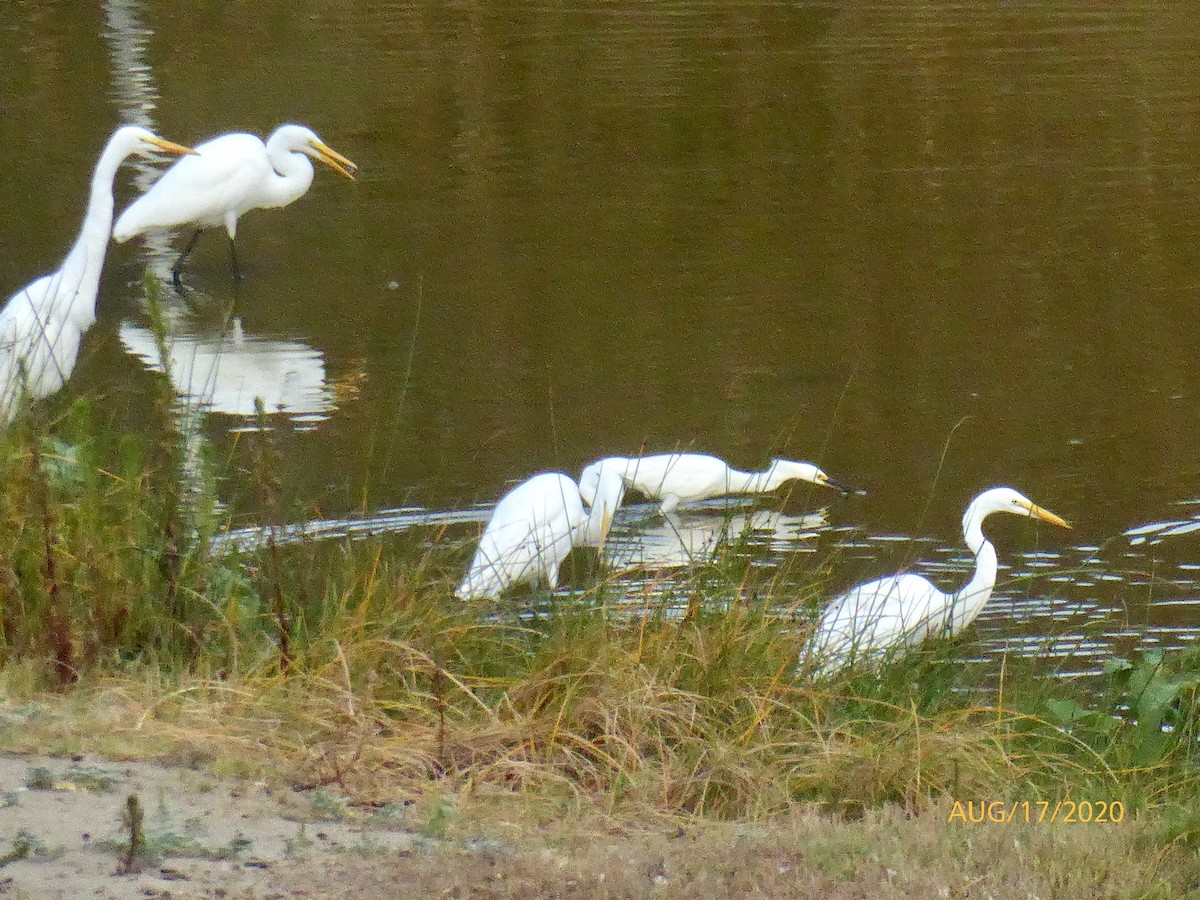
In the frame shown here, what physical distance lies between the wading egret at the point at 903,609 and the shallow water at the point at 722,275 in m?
0.16

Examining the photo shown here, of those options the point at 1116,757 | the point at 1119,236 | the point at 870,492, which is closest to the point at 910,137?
the point at 1119,236

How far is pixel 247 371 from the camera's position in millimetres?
8133

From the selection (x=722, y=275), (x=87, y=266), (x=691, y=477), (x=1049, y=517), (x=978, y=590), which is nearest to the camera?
(x=978, y=590)

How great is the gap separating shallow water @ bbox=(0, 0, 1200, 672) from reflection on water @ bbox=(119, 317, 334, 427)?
29 millimetres

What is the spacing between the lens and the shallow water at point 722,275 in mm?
6176

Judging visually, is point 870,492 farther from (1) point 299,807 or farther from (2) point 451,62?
(2) point 451,62

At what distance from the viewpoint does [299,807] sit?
3.07m

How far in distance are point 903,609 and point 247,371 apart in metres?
4.37

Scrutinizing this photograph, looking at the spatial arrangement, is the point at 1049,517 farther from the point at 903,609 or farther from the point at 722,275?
the point at 722,275

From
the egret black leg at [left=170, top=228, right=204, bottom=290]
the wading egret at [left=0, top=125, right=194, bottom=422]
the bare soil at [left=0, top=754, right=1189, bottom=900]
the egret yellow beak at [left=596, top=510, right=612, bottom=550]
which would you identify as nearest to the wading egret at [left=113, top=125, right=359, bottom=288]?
the egret black leg at [left=170, top=228, right=204, bottom=290]

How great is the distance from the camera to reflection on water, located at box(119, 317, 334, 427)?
7512 mm

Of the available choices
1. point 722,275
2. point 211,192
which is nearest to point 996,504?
point 722,275

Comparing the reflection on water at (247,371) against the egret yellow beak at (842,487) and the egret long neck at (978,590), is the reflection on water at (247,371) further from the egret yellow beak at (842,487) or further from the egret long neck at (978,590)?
the egret long neck at (978,590)
